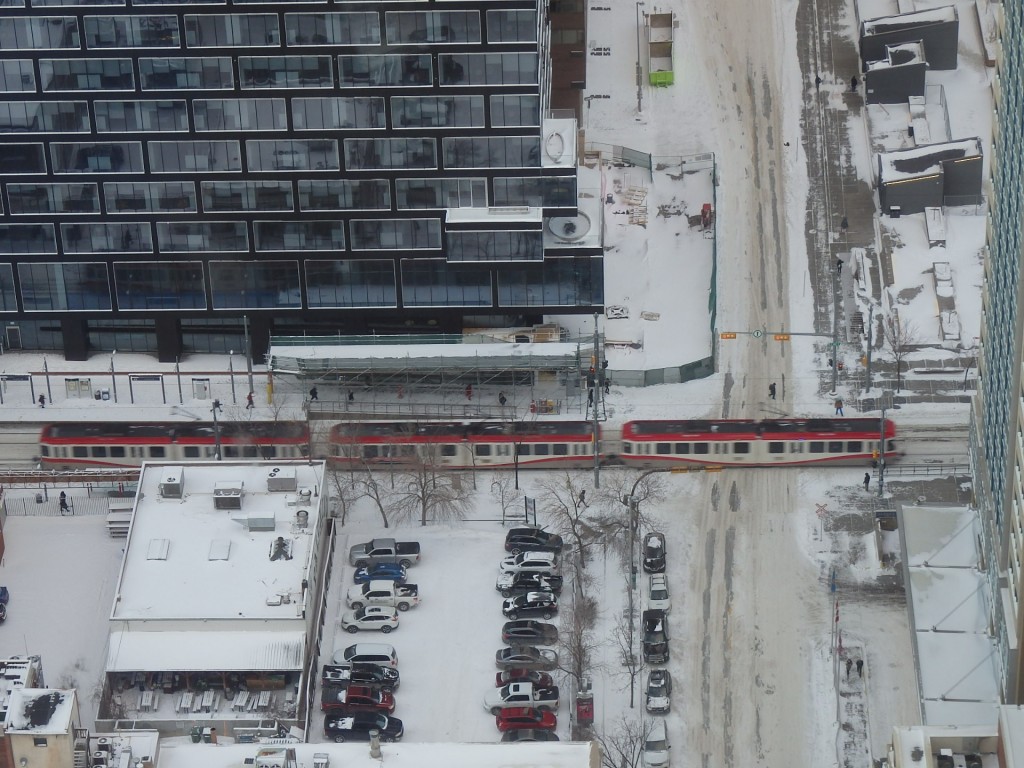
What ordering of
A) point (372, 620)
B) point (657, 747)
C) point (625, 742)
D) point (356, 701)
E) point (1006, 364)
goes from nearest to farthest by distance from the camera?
point (1006, 364), point (657, 747), point (625, 742), point (356, 701), point (372, 620)

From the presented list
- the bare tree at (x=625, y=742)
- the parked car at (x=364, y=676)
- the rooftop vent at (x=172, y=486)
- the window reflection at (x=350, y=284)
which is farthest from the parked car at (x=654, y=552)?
the rooftop vent at (x=172, y=486)

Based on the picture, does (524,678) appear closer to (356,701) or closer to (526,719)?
(526,719)

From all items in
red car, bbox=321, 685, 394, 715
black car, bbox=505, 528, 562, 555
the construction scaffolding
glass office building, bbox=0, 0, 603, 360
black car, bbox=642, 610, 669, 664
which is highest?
glass office building, bbox=0, 0, 603, 360

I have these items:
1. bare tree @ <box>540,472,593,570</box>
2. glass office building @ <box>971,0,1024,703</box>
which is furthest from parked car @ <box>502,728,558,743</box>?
glass office building @ <box>971,0,1024,703</box>

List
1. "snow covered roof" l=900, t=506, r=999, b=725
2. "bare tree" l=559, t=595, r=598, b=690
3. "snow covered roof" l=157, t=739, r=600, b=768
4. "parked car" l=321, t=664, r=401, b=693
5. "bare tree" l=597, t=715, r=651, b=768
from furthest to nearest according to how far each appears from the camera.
A: "parked car" l=321, t=664, r=401, b=693, "bare tree" l=559, t=595, r=598, b=690, "bare tree" l=597, t=715, r=651, b=768, "snow covered roof" l=900, t=506, r=999, b=725, "snow covered roof" l=157, t=739, r=600, b=768

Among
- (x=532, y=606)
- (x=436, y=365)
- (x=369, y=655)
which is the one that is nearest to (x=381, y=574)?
(x=369, y=655)

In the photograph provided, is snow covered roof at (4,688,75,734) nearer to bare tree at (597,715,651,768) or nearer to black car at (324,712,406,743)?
black car at (324,712,406,743)
